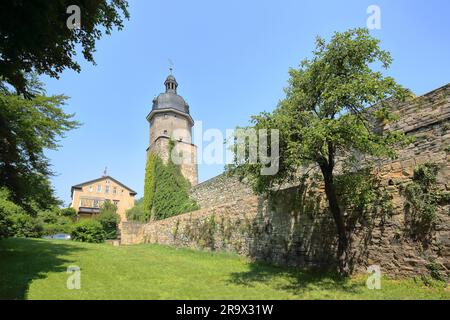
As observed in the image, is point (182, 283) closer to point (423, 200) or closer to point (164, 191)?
point (423, 200)

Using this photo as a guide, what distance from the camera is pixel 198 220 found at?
52.7 ft

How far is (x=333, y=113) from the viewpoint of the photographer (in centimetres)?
750

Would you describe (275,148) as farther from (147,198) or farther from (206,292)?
(147,198)

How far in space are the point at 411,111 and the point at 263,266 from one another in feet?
20.8

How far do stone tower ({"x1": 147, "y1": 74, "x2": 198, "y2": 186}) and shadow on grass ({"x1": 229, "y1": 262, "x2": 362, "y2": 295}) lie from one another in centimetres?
1821

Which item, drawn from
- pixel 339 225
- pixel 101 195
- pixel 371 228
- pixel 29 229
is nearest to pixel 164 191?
pixel 29 229

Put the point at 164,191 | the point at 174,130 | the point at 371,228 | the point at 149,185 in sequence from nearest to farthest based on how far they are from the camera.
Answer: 1. the point at 371,228
2. the point at 164,191
3. the point at 149,185
4. the point at 174,130

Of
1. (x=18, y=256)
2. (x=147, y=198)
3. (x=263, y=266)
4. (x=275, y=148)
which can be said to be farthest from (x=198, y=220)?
(x=147, y=198)

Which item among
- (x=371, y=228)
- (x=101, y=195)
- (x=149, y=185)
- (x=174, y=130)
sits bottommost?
(x=371, y=228)

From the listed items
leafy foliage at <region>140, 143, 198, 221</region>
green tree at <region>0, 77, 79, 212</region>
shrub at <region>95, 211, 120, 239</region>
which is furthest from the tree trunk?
shrub at <region>95, 211, 120, 239</region>

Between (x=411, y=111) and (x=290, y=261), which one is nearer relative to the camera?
(x=411, y=111)

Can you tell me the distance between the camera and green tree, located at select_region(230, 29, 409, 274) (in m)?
6.78

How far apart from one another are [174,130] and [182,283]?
23.6 m

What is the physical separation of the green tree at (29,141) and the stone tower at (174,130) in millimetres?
12674
